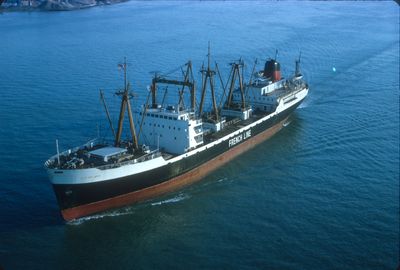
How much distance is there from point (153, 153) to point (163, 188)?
80.7 inches

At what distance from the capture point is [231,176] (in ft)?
88.4

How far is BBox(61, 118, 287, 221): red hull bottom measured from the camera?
2200 cm

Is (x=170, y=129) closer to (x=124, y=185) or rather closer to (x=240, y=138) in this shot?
(x=124, y=185)

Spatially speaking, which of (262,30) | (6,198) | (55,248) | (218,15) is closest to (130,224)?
(55,248)

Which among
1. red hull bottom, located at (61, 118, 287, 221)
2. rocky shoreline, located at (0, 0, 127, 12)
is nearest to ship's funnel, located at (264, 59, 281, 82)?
red hull bottom, located at (61, 118, 287, 221)

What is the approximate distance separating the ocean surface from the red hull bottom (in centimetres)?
43

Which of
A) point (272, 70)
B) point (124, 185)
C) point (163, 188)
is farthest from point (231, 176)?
point (272, 70)

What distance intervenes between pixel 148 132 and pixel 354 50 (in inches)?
1630

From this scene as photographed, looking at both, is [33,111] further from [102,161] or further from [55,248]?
[55,248]

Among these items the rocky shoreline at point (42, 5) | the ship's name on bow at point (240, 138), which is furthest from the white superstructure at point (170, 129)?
the rocky shoreline at point (42, 5)

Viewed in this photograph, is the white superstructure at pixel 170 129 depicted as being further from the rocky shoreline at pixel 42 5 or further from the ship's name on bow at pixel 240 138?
the rocky shoreline at pixel 42 5

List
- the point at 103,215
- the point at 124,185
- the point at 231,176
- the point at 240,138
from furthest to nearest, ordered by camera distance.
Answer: the point at 240,138, the point at 231,176, the point at 124,185, the point at 103,215

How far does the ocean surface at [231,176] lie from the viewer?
19.1m

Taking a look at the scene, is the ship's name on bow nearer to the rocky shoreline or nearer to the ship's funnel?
the ship's funnel
